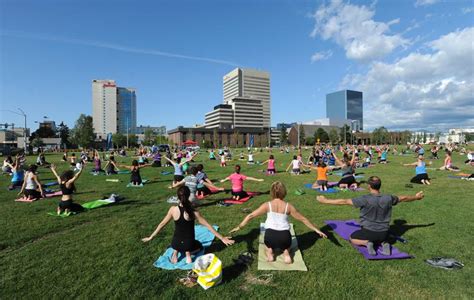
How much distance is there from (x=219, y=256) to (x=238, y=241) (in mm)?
878

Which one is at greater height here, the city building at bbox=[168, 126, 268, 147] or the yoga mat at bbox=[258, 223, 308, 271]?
the city building at bbox=[168, 126, 268, 147]

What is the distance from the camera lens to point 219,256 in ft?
19.0

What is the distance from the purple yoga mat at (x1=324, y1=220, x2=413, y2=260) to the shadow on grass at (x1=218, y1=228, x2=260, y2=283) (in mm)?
2137

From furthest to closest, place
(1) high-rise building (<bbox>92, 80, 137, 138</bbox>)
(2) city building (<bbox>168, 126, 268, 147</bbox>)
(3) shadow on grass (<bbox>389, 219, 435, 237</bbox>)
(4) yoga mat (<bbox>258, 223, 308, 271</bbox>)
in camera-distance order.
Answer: (1) high-rise building (<bbox>92, 80, 137, 138</bbox>), (2) city building (<bbox>168, 126, 268, 147</bbox>), (3) shadow on grass (<bbox>389, 219, 435, 237</bbox>), (4) yoga mat (<bbox>258, 223, 308, 271</bbox>)

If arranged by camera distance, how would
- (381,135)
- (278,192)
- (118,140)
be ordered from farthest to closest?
(381,135)
(118,140)
(278,192)

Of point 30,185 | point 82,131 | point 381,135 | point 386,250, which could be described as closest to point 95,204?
point 30,185

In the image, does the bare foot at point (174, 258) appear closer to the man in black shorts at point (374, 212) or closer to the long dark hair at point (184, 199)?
the long dark hair at point (184, 199)

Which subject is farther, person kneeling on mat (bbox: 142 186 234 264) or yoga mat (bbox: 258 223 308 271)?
person kneeling on mat (bbox: 142 186 234 264)

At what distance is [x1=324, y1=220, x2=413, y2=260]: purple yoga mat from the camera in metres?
5.61

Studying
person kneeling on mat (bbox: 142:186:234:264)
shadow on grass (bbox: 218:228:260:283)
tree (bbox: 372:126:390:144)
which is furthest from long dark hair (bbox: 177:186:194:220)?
tree (bbox: 372:126:390:144)

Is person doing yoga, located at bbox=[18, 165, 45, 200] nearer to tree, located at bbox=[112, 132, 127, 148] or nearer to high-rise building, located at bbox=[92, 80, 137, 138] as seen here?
tree, located at bbox=[112, 132, 127, 148]

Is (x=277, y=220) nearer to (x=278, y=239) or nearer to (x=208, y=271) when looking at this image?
(x=278, y=239)

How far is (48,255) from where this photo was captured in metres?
5.78

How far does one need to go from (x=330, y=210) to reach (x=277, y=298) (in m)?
5.64
